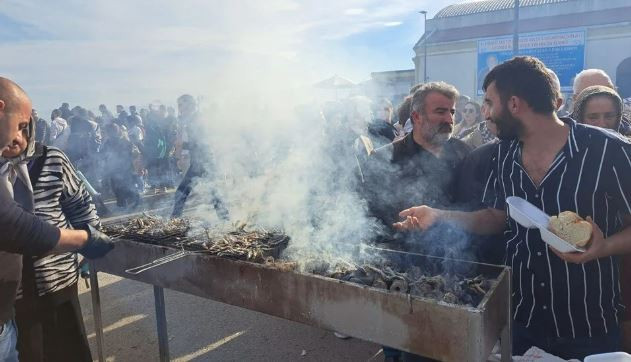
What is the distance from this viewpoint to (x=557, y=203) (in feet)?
6.85

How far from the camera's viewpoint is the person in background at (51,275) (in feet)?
7.66

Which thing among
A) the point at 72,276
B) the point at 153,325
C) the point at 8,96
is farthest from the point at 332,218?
the point at 153,325

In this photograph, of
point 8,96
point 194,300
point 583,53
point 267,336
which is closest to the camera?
point 8,96

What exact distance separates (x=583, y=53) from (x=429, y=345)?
75.1 feet

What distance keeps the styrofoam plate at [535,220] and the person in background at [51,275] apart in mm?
2289

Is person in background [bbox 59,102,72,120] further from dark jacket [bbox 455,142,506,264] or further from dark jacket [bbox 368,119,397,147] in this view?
dark jacket [bbox 455,142,506,264]

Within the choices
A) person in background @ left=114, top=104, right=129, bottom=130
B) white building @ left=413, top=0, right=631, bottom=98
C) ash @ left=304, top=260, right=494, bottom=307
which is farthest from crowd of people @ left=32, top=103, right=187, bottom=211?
white building @ left=413, top=0, right=631, bottom=98

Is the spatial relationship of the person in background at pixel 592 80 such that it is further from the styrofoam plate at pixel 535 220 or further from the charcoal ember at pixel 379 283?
the charcoal ember at pixel 379 283

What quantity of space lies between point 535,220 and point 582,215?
28 centimetres

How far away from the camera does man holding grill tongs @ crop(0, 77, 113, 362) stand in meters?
1.88

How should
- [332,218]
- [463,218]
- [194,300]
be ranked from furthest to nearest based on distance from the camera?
[194,300] → [332,218] → [463,218]

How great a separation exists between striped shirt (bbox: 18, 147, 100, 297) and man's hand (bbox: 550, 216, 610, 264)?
255cm

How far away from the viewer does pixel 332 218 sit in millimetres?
3164

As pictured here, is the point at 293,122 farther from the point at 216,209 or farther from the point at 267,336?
the point at 267,336
